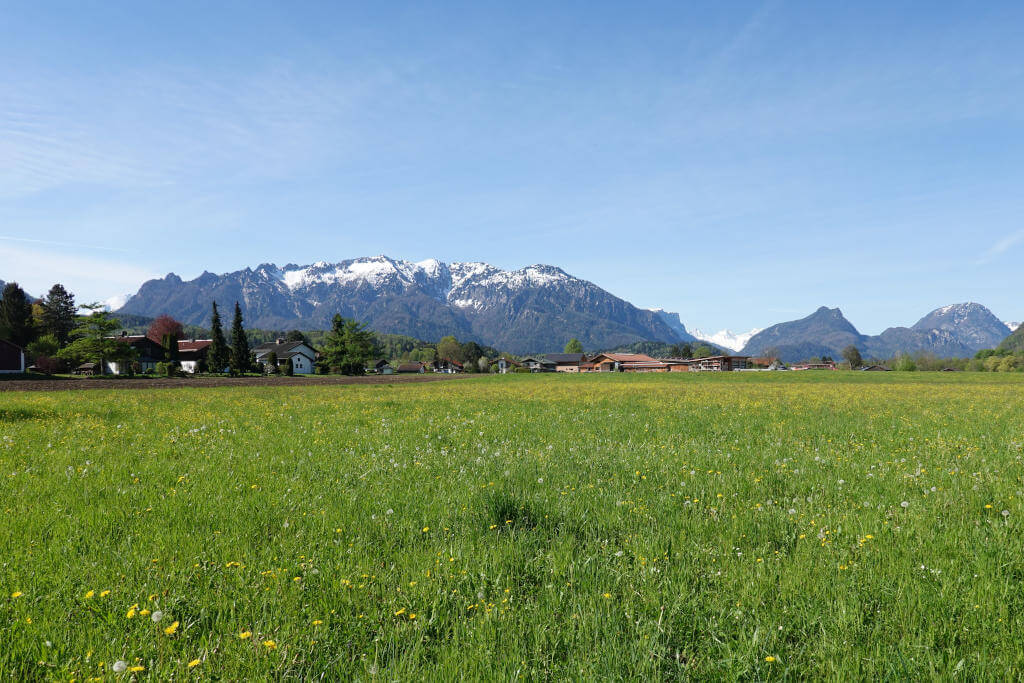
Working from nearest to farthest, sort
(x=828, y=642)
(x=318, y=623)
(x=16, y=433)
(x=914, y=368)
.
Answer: (x=828, y=642) → (x=318, y=623) → (x=16, y=433) → (x=914, y=368)

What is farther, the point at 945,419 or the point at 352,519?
the point at 945,419

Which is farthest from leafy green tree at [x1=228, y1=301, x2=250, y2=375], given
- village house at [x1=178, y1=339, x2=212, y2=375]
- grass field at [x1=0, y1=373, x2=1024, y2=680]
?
grass field at [x1=0, y1=373, x2=1024, y2=680]

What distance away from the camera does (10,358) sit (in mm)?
69500

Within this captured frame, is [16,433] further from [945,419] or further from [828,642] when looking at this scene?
[945,419]

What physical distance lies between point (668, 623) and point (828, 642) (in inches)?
47.9

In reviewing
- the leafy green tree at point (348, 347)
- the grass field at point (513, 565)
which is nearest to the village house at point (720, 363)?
the leafy green tree at point (348, 347)

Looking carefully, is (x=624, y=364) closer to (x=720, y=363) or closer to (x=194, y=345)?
(x=720, y=363)

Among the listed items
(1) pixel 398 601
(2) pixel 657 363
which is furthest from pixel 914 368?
(1) pixel 398 601

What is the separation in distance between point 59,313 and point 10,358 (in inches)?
1801

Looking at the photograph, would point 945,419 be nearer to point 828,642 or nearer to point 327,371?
point 828,642

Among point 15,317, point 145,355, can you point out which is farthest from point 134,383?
point 145,355

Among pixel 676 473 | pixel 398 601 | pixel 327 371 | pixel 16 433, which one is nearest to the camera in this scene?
pixel 398 601

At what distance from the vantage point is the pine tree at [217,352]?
4144 inches

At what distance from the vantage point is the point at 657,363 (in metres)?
181
